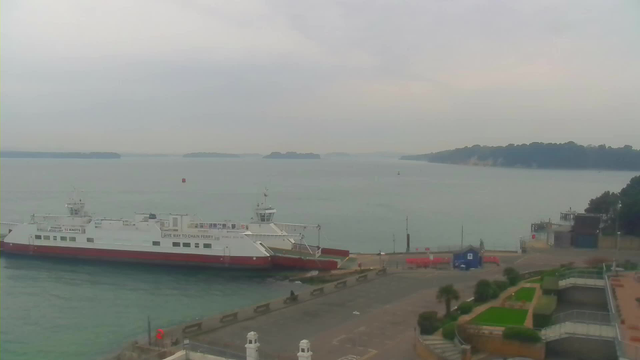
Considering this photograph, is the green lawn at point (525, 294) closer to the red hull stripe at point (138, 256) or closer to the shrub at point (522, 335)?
the shrub at point (522, 335)

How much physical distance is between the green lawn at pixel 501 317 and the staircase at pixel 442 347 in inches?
55.7

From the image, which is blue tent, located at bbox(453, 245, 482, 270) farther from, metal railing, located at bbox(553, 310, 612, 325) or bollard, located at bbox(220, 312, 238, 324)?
bollard, located at bbox(220, 312, 238, 324)

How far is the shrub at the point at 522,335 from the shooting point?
13969 millimetres

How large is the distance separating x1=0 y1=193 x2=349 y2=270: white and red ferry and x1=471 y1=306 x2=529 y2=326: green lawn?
15601 mm

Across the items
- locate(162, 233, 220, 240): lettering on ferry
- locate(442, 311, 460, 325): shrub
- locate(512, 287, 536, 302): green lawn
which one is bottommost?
locate(442, 311, 460, 325): shrub

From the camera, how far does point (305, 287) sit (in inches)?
1165

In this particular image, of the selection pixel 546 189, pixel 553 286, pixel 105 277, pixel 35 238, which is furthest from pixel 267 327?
pixel 546 189

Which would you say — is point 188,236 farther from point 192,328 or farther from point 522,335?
point 522,335

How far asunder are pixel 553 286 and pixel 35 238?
36.1m

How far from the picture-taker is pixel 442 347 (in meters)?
14.5

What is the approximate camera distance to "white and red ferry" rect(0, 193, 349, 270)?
3409cm

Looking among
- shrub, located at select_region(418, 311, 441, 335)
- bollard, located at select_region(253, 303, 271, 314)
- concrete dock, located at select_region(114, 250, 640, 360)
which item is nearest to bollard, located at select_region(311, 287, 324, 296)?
concrete dock, located at select_region(114, 250, 640, 360)

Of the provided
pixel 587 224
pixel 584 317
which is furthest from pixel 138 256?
pixel 587 224

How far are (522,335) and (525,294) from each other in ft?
19.4
